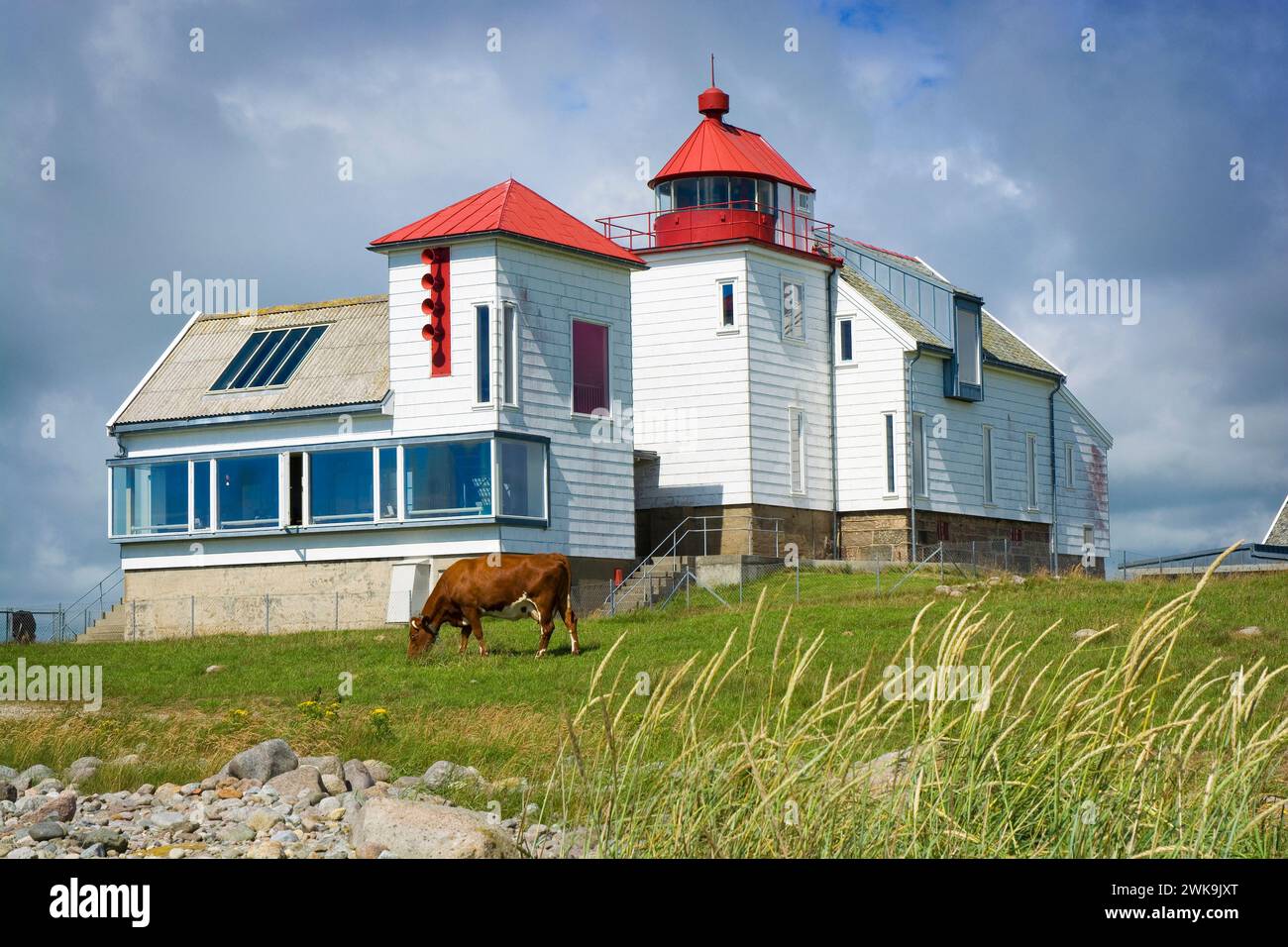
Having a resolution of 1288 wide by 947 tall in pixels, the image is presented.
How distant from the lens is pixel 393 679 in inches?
1020

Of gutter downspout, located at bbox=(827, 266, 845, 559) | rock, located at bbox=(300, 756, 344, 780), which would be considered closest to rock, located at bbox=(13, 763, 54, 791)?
rock, located at bbox=(300, 756, 344, 780)

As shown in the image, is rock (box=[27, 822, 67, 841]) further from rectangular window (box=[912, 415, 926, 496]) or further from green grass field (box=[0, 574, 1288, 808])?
rectangular window (box=[912, 415, 926, 496])

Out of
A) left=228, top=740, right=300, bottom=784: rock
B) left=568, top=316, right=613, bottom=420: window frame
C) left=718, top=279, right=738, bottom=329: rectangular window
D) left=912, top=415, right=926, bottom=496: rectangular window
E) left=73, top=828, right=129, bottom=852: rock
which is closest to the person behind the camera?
left=73, top=828, right=129, bottom=852: rock

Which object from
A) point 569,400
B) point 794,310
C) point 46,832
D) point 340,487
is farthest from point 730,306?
point 46,832

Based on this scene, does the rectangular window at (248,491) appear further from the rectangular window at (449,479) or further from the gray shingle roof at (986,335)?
the gray shingle roof at (986,335)

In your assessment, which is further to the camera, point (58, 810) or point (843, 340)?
point (843, 340)

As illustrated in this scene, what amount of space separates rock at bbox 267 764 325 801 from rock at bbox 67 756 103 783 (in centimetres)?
242

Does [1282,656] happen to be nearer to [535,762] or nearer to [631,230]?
[535,762]

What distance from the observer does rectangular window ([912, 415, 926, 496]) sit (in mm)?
47469

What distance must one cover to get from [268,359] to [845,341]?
16.4m

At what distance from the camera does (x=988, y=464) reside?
5147cm

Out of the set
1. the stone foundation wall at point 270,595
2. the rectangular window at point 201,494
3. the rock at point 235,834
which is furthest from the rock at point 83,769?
the rectangular window at point 201,494

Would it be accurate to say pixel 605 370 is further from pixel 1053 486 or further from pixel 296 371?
pixel 1053 486
